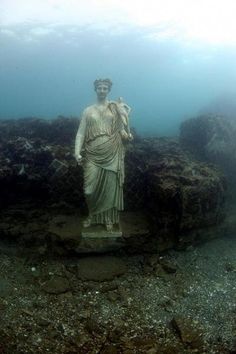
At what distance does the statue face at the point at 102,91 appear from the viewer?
833cm

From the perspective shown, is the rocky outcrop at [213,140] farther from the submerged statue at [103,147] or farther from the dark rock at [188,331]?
the dark rock at [188,331]

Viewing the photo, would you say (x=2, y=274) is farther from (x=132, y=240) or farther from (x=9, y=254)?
(x=132, y=240)

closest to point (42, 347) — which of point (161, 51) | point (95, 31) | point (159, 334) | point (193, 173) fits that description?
point (159, 334)

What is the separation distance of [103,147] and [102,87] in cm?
137

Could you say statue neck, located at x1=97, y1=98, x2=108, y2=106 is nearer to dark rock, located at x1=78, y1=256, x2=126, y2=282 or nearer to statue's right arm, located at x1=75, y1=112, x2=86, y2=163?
statue's right arm, located at x1=75, y1=112, x2=86, y2=163

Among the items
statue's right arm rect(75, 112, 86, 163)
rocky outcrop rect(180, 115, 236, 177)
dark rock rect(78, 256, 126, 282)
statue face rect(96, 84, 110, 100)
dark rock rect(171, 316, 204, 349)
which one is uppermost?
statue face rect(96, 84, 110, 100)

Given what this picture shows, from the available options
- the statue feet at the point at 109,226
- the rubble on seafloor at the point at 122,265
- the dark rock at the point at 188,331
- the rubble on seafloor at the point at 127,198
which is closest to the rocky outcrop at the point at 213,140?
the rubble on seafloor at the point at 122,265

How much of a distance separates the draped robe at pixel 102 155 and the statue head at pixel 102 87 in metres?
0.27

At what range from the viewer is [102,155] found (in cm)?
834

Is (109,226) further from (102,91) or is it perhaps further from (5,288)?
(102,91)

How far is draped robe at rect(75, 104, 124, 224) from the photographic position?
832 centimetres

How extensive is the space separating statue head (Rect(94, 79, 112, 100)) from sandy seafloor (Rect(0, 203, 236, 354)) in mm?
3755

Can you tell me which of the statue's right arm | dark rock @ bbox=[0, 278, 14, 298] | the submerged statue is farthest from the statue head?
dark rock @ bbox=[0, 278, 14, 298]

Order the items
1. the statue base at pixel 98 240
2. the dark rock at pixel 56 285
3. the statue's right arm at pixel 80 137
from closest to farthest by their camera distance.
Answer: the dark rock at pixel 56 285, the statue's right arm at pixel 80 137, the statue base at pixel 98 240
